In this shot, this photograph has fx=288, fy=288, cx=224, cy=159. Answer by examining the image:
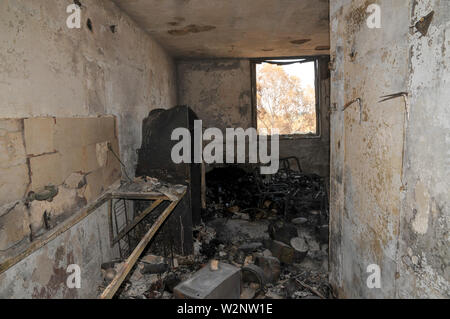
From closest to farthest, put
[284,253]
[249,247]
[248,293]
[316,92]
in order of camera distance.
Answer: [248,293], [284,253], [249,247], [316,92]

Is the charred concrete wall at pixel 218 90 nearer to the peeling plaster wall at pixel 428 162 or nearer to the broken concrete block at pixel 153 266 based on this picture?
the broken concrete block at pixel 153 266

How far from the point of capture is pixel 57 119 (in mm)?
2451

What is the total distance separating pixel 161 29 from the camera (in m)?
4.91

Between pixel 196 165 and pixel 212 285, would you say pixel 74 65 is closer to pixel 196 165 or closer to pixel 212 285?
pixel 196 165

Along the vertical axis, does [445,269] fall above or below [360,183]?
below

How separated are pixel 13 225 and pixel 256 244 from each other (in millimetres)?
Result: 2959

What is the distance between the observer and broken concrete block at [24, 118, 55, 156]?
2.12 meters

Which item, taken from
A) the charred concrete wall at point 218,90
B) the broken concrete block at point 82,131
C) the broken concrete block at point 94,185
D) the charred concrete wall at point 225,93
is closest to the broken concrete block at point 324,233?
the broken concrete block at point 94,185

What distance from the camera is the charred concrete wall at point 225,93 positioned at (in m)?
7.69

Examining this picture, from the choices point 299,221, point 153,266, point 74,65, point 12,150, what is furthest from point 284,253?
point 74,65

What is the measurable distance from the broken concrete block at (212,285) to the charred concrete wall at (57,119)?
3.82 feet

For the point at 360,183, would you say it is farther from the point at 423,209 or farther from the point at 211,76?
the point at 211,76
